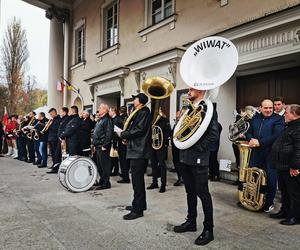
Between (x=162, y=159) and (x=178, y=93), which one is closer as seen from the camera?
(x=162, y=159)

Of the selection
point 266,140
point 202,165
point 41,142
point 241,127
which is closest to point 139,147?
point 202,165

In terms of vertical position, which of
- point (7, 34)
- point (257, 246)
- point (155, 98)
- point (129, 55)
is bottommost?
point (257, 246)

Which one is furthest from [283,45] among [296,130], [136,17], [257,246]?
[136,17]

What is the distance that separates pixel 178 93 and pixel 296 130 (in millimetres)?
5142

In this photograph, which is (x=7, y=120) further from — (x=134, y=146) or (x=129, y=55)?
(x=134, y=146)

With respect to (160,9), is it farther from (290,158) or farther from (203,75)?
(290,158)

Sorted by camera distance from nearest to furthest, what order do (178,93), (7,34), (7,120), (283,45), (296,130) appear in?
(296,130) → (283,45) → (178,93) → (7,120) → (7,34)

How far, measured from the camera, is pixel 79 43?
52.2 ft

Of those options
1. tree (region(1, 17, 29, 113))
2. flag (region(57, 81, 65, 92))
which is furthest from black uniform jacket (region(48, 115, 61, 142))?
tree (region(1, 17, 29, 113))

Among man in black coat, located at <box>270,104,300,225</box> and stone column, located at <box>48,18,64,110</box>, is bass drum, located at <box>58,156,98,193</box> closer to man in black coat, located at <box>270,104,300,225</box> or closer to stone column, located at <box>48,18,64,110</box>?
man in black coat, located at <box>270,104,300,225</box>

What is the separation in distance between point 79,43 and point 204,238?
14.4 m

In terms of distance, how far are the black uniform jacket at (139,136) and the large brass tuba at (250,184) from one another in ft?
5.11

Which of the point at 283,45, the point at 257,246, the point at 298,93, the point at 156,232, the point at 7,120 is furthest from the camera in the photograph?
the point at 7,120

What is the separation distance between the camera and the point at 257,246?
3.36 meters
